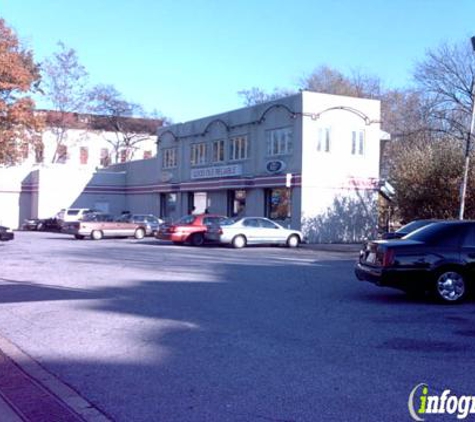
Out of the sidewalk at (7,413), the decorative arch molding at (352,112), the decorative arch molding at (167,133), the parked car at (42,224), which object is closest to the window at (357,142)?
the decorative arch molding at (352,112)

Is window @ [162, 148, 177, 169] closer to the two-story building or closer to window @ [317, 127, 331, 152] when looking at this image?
the two-story building

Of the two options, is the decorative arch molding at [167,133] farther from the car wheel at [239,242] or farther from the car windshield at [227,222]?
the car wheel at [239,242]

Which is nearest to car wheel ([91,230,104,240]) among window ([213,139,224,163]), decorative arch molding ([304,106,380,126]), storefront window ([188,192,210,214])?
storefront window ([188,192,210,214])

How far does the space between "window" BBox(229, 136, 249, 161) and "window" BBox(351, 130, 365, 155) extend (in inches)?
233

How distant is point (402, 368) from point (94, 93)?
57.6 meters

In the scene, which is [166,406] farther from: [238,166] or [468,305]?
[238,166]

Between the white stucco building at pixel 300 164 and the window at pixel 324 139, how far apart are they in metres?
0.03

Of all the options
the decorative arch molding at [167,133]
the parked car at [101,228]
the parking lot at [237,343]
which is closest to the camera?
the parking lot at [237,343]

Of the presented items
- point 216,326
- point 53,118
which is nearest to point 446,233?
point 216,326

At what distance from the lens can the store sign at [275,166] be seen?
33.2 meters

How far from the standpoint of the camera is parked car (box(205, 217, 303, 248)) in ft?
92.8

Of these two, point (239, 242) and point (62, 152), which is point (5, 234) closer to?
point (239, 242)

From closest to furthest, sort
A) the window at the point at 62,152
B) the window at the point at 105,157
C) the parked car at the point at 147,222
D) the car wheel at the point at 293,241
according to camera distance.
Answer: the car wheel at the point at 293,241, the parked car at the point at 147,222, the window at the point at 62,152, the window at the point at 105,157

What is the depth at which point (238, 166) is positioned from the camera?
36.6 meters
